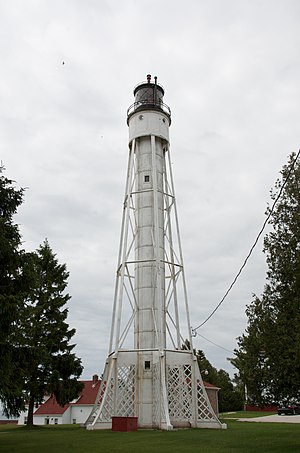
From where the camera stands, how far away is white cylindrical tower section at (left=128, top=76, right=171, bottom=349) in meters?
24.0

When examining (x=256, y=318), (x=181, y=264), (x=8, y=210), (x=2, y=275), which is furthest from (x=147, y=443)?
(x=181, y=264)

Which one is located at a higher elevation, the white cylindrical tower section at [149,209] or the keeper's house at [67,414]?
the white cylindrical tower section at [149,209]

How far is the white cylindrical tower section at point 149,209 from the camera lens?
2403cm

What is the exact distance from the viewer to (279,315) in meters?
14.5

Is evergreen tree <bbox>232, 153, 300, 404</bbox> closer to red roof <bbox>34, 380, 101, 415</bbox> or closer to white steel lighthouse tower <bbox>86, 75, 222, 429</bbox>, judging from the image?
white steel lighthouse tower <bbox>86, 75, 222, 429</bbox>

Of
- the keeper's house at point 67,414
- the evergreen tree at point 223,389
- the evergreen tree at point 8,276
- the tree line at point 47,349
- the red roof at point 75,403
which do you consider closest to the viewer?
the evergreen tree at point 8,276

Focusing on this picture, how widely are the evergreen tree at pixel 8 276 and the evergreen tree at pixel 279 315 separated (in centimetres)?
709

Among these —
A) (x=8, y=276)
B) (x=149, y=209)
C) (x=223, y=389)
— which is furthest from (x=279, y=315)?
(x=223, y=389)

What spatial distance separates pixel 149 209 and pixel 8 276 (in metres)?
12.6

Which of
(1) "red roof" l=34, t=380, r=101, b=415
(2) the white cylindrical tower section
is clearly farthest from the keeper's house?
(2) the white cylindrical tower section

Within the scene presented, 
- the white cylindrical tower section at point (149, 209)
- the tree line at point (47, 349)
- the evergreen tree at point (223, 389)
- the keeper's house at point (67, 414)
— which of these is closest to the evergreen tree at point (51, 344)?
the tree line at point (47, 349)

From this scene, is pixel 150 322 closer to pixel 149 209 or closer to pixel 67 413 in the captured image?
pixel 149 209

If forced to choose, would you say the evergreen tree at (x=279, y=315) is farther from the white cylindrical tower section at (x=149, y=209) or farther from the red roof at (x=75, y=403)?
the red roof at (x=75, y=403)

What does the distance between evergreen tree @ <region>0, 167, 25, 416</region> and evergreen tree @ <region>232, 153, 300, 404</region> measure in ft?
23.3
